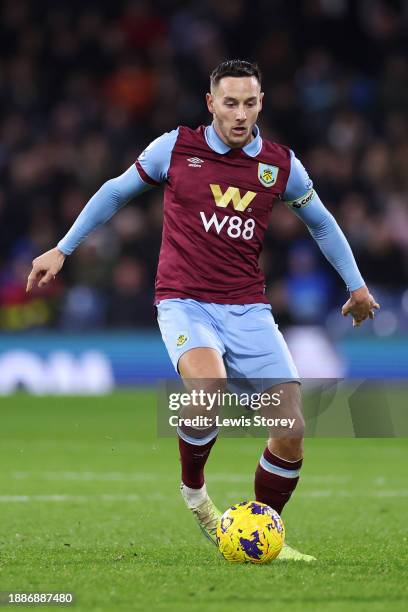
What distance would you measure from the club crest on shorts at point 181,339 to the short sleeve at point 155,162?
768 millimetres

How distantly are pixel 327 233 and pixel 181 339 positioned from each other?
0.96m

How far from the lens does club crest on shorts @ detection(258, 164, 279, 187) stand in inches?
254

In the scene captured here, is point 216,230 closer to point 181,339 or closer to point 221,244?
point 221,244

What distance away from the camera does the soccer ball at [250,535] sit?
235 inches

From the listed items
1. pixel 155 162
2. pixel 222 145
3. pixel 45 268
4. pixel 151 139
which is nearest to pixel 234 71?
pixel 222 145

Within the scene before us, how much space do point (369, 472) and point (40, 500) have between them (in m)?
2.94

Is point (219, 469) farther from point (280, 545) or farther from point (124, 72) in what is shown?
point (124, 72)

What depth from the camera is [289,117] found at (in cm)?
1700

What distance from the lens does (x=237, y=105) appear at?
20.8 ft

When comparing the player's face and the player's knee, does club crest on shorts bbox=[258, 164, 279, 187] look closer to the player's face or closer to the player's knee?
the player's face

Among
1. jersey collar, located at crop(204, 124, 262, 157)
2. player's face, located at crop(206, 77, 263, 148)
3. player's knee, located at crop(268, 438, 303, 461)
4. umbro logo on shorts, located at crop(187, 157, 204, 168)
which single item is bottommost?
player's knee, located at crop(268, 438, 303, 461)

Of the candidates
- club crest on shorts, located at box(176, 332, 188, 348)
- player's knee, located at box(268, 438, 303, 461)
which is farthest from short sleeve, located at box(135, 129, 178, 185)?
player's knee, located at box(268, 438, 303, 461)

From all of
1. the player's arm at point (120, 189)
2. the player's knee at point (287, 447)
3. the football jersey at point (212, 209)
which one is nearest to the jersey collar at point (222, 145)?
the football jersey at point (212, 209)

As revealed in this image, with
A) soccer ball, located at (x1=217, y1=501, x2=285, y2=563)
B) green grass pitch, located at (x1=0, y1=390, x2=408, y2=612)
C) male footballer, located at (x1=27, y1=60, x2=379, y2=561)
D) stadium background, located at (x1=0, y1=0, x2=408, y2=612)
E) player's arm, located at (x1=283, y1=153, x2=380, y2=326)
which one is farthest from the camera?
stadium background, located at (x1=0, y1=0, x2=408, y2=612)
